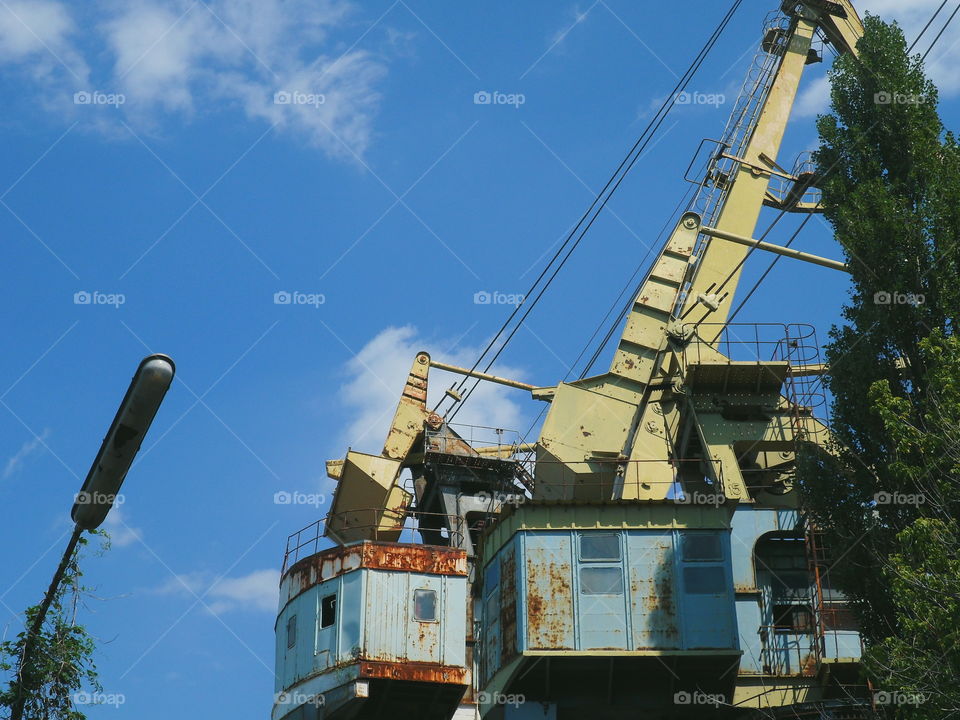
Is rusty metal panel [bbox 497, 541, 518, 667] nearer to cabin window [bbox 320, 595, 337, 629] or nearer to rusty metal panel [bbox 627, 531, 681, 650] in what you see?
rusty metal panel [bbox 627, 531, 681, 650]

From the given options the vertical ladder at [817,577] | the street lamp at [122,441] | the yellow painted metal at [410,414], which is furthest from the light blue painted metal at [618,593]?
the street lamp at [122,441]

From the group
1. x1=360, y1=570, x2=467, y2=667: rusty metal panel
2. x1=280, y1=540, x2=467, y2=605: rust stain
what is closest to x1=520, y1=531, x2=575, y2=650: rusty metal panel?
x1=360, y1=570, x2=467, y2=667: rusty metal panel

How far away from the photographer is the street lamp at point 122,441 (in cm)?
812

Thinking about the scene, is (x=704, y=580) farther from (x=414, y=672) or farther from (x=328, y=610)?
(x=328, y=610)

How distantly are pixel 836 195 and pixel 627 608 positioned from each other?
10102mm

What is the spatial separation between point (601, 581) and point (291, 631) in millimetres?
10498

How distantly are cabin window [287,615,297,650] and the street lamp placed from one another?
2592cm

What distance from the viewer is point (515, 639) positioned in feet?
90.6

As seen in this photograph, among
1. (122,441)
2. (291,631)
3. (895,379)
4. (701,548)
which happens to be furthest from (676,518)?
(122,441)

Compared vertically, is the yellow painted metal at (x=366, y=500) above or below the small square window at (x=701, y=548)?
above

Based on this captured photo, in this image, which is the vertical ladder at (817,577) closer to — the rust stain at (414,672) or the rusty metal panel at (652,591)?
the rusty metal panel at (652,591)

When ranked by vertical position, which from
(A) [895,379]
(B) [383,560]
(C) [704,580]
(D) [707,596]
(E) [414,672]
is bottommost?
(E) [414,672]

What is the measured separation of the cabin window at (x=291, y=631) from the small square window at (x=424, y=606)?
3.68 m

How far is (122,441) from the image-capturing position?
8289 mm
